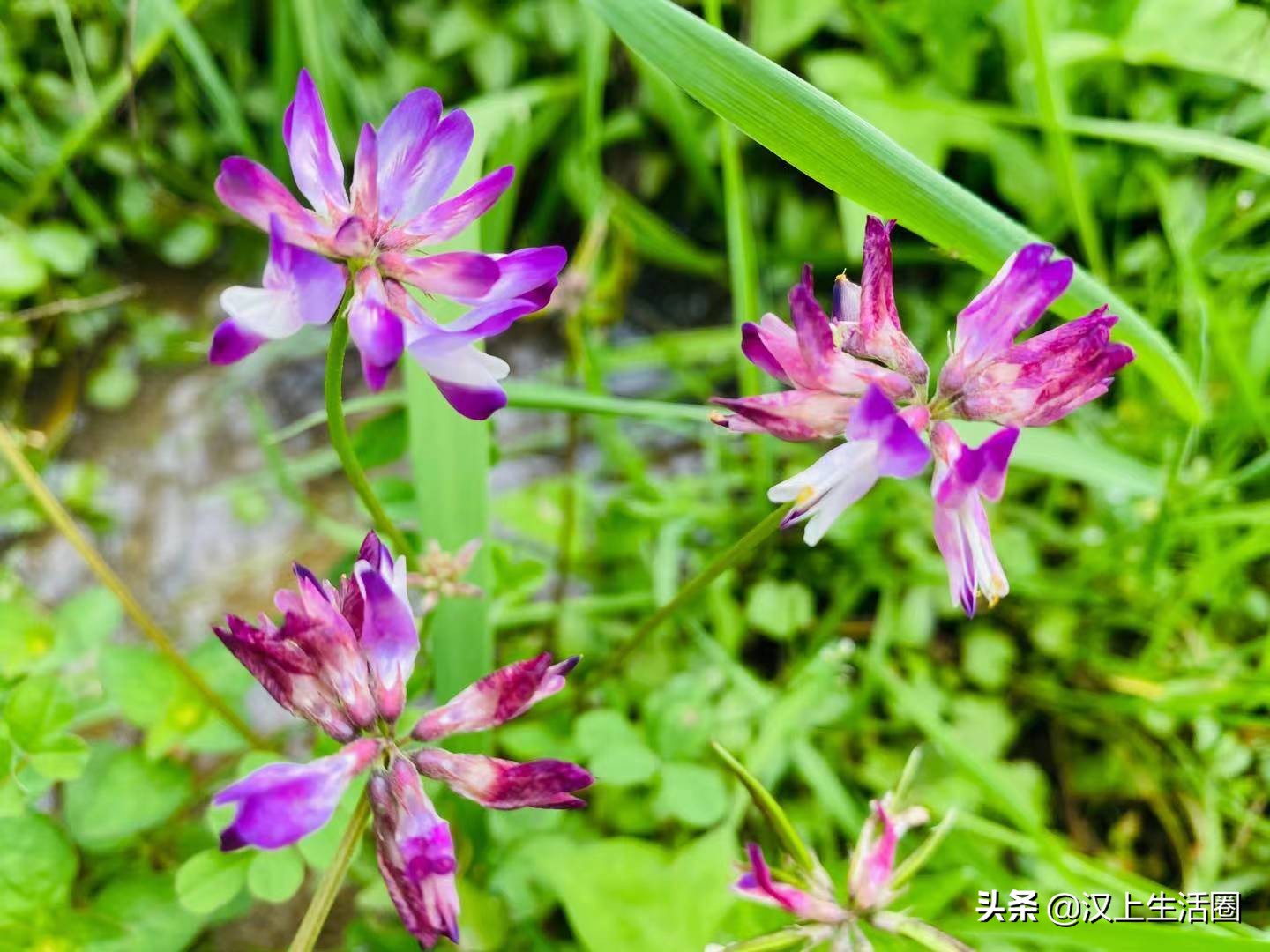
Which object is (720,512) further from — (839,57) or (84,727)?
(84,727)

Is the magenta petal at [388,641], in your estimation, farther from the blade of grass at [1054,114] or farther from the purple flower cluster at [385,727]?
the blade of grass at [1054,114]

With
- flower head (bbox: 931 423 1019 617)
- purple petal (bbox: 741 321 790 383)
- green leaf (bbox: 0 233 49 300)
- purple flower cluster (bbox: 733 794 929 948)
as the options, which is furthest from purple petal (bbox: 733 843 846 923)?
green leaf (bbox: 0 233 49 300)

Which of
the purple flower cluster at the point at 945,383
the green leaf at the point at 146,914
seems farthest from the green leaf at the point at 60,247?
the purple flower cluster at the point at 945,383

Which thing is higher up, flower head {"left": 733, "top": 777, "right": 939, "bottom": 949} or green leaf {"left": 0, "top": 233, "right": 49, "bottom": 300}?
green leaf {"left": 0, "top": 233, "right": 49, "bottom": 300}

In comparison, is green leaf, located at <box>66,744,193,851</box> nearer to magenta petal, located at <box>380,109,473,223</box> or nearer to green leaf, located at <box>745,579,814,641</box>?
magenta petal, located at <box>380,109,473,223</box>

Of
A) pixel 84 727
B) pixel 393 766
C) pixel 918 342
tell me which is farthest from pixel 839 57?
pixel 84 727

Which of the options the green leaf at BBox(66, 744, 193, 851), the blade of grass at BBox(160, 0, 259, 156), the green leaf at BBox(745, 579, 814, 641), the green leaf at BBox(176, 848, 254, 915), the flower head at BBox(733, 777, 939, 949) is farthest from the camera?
the blade of grass at BBox(160, 0, 259, 156)

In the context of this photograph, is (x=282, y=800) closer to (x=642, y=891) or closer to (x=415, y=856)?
(x=415, y=856)
